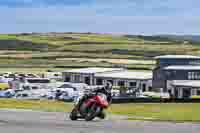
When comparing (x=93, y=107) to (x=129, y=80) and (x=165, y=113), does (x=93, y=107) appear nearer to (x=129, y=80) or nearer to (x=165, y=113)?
(x=165, y=113)

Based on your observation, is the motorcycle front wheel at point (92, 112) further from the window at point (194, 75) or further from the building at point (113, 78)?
the window at point (194, 75)

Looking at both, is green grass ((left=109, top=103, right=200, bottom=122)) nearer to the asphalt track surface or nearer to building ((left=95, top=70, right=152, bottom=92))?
the asphalt track surface

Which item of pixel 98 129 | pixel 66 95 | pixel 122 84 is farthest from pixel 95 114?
pixel 122 84

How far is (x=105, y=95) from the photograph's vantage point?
17312 mm

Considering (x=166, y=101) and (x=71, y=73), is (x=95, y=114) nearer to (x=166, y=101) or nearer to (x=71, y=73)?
(x=166, y=101)

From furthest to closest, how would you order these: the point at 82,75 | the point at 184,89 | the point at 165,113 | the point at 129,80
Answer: the point at 82,75 → the point at 129,80 → the point at 184,89 → the point at 165,113

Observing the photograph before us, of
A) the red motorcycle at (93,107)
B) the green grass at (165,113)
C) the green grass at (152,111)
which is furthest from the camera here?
the green grass at (152,111)

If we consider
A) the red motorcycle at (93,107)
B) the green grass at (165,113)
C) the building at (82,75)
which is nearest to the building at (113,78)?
the building at (82,75)

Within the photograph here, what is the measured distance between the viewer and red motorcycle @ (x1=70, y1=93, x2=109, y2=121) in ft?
56.5

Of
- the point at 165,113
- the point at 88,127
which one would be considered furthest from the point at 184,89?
the point at 88,127

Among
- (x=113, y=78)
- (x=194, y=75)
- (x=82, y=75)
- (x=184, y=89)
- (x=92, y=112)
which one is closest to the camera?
(x=92, y=112)

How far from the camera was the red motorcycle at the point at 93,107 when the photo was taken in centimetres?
1722

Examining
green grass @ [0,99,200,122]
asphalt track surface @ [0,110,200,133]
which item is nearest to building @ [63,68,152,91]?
green grass @ [0,99,200,122]

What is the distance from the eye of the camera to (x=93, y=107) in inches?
681
